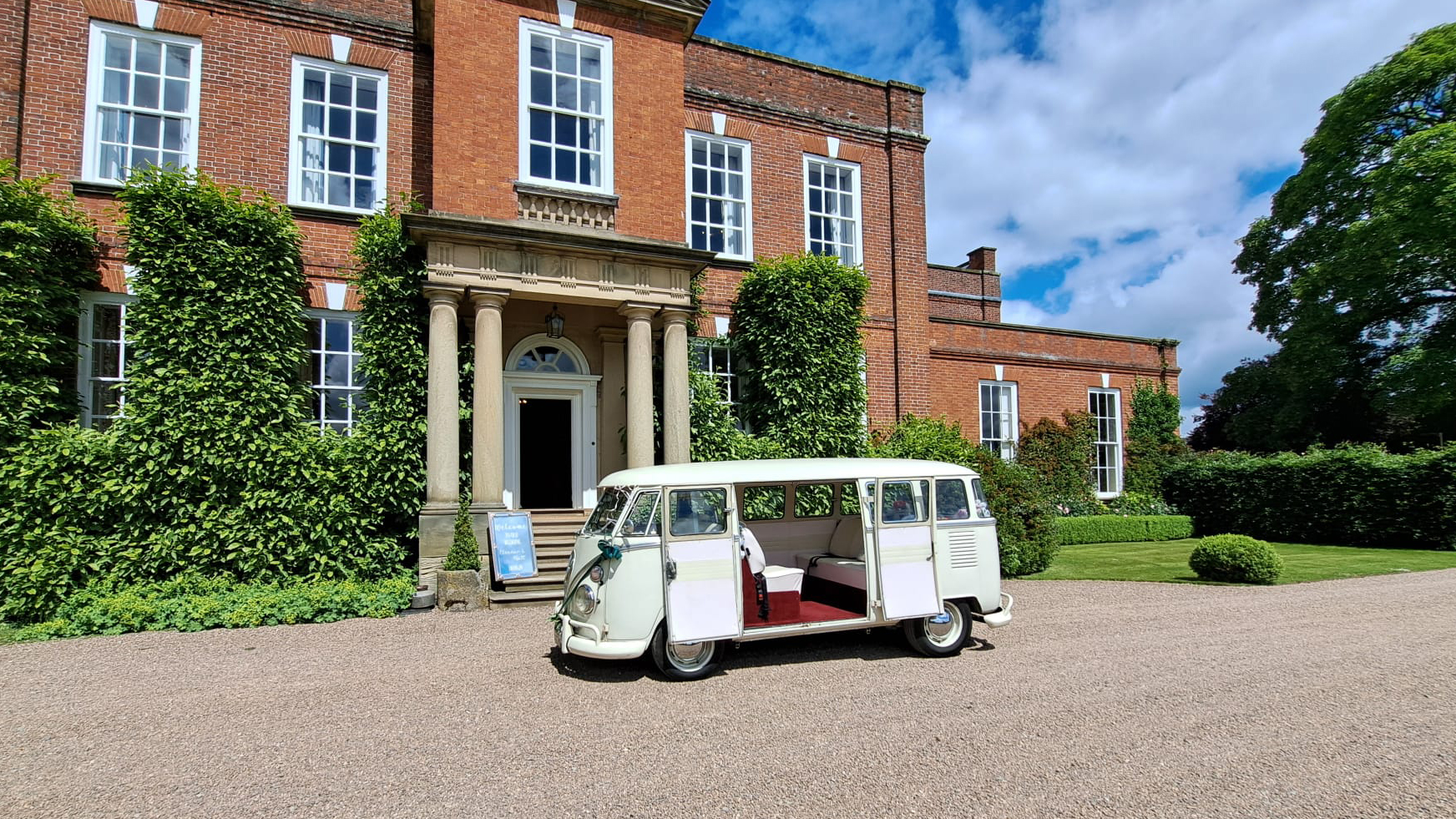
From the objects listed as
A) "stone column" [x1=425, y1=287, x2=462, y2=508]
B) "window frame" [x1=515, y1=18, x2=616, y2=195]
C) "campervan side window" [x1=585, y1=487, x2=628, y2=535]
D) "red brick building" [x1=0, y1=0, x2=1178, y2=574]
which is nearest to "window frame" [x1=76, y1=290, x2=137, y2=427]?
"red brick building" [x1=0, y1=0, x2=1178, y2=574]

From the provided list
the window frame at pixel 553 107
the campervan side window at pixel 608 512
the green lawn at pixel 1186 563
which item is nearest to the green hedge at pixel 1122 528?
the green lawn at pixel 1186 563

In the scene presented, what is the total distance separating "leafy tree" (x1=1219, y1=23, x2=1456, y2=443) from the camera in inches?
830

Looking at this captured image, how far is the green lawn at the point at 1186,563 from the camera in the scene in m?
12.6

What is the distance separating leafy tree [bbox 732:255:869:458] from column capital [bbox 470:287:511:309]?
16.2ft

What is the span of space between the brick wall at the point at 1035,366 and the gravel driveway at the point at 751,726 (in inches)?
419

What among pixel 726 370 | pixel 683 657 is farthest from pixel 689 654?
pixel 726 370

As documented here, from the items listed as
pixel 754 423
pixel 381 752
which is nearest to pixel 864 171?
pixel 754 423

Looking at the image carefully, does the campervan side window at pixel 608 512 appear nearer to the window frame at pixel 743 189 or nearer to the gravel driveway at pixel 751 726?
the gravel driveway at pixel 751 726

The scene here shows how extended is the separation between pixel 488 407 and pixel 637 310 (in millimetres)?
2719

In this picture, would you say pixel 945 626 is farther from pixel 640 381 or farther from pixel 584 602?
pixel 640 381

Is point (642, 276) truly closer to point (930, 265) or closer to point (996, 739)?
point (996, 739)

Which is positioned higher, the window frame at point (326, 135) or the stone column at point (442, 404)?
the window frame at point (326, 135)

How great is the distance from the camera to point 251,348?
10461mm

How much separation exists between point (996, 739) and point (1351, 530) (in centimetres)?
1811
